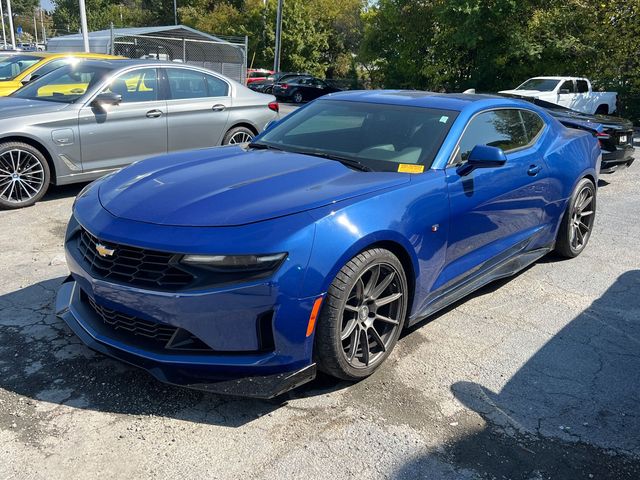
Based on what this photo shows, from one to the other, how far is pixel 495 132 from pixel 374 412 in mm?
2406

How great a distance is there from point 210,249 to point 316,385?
1.03 m

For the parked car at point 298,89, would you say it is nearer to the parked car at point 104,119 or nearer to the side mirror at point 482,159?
the parked car at point 104,119

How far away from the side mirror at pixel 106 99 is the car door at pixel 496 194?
4.27 meters

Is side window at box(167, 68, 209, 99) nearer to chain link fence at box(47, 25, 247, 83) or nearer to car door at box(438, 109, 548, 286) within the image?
car door at box(438, 109, 548, 286)

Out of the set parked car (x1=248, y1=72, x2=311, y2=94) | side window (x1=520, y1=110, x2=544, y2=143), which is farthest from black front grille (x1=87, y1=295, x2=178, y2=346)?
parked car (x1=248, y1=72, x2=311, y2=94)

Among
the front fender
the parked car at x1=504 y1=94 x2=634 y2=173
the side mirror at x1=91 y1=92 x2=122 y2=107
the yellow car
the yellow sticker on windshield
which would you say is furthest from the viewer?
the yellow car

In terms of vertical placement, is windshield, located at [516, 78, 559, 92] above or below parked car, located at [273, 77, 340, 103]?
above

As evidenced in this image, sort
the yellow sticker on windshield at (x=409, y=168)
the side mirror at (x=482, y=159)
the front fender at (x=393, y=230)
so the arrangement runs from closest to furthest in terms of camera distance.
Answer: the front fender at (x=393, y=230) < the yellow sticker on windshield at (x=409, y=168) < the side mirror at (x=482, y=159)

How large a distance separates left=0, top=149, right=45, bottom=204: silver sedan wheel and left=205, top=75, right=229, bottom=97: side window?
2480 mm

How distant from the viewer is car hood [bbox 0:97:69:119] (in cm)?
629

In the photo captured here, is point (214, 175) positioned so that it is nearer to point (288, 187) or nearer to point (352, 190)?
point (288, 187)

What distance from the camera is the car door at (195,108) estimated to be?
739cm

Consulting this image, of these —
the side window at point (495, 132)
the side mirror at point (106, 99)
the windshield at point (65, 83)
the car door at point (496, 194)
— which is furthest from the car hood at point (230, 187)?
the windshield at point (65, 83)

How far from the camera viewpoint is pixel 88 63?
7.36 m
